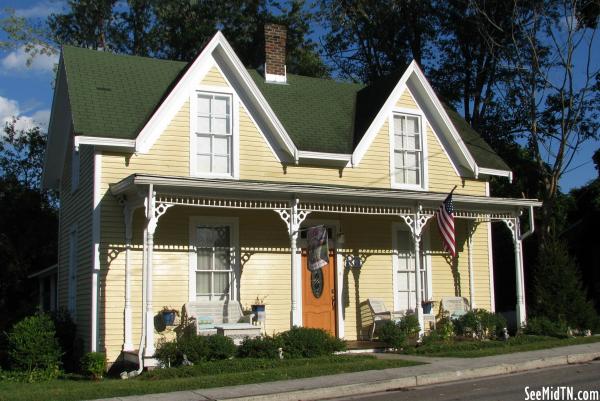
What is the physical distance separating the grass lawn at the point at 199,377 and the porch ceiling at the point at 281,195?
341 cm

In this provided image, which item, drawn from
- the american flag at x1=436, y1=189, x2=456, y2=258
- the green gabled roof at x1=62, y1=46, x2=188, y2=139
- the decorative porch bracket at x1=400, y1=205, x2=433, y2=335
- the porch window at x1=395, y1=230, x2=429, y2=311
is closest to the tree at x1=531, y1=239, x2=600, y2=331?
the porch window at x1=395, y1=230, x2=429, y2=311

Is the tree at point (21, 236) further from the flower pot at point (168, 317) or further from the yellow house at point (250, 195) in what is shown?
the flower pot at point (168, 317)

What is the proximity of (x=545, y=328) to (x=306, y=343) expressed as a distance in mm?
6736

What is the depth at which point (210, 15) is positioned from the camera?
32719 mm

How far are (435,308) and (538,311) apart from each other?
9.13 feet

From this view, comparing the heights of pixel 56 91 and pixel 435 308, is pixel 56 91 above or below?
above

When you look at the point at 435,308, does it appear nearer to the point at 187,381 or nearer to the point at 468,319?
the point at 468,319

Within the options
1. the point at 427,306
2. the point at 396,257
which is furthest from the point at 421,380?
the point at 396,257

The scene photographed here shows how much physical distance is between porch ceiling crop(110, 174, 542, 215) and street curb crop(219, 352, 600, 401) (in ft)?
15.6

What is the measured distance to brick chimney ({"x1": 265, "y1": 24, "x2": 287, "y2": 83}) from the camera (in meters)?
20.4

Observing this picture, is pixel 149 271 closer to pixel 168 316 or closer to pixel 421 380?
pixel 168 316

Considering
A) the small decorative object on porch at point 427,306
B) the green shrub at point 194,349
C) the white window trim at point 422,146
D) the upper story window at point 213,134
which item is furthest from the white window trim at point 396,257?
the green shrub at point 194,349

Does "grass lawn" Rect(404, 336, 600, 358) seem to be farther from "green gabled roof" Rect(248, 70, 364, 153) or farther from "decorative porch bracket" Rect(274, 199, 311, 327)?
"green gabled roof" Rect(248, 70, 364, 153)

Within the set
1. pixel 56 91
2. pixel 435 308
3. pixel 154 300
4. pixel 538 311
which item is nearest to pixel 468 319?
pixel 435 308
